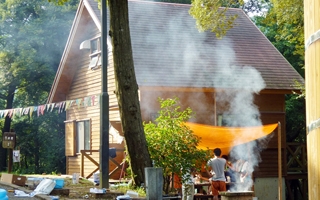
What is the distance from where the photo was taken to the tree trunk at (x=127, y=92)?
42.4 feet

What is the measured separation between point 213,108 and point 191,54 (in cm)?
214

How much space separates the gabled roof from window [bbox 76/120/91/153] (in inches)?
67.0

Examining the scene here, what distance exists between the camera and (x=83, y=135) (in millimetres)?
24234

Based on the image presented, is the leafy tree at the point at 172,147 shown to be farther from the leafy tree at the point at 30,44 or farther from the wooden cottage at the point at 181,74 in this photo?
the leafy tree at the point at 30,44

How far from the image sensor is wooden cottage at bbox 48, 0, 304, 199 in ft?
66.9

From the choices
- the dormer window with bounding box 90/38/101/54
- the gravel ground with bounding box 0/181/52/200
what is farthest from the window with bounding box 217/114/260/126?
the gravel ground with bounding box 0/181/52/200

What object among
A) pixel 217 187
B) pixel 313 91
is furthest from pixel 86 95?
pixel 313 91

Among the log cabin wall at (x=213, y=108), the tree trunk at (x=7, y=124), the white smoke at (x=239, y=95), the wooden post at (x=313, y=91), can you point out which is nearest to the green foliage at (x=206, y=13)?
the white smoke at (x=239, y=95)

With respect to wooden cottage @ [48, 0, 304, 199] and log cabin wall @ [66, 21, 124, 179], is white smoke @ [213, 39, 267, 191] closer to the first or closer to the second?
wooden cottage @ [48, 0, 304, 199]

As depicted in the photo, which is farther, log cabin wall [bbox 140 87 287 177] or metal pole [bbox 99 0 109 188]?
log cabin wall [bbox 140 87 287 177]

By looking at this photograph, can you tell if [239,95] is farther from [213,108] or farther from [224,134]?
[224,134]

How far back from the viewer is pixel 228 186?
1739 centimetres

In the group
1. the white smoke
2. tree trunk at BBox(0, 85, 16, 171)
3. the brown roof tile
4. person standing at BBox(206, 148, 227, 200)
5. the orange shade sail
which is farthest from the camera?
tree trunk at BBox(0, 85, 16, 171)

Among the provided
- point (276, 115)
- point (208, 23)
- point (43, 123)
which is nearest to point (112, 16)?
point (208, 23)
